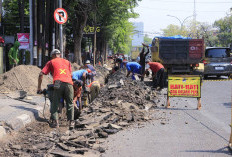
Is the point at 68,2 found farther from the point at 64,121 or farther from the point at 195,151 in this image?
the point at 195,151

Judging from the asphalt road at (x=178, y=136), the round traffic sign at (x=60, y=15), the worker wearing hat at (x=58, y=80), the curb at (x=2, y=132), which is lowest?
the asphalt road at (x=178, y=136)

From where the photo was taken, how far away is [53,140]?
6.32m

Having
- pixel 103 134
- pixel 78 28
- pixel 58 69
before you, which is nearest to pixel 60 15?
pixel 58 69

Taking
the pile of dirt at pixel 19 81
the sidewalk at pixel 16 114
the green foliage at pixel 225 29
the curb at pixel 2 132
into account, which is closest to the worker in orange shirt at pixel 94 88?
the sidewalk at pixel 16 114

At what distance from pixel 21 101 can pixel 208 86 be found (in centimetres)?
983

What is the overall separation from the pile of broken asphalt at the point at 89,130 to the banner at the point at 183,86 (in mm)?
864

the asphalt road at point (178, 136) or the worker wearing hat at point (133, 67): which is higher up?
the worker wearing hat at point (133, 67)

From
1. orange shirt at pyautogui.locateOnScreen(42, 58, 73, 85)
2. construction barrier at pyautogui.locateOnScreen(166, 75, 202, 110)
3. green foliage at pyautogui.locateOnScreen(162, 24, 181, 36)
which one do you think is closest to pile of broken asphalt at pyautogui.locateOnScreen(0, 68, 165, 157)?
construction barrier at pyautogui.locateOnScreen(166, 75, 202, 110)

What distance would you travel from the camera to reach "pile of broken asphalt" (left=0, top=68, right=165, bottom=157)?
5.57m

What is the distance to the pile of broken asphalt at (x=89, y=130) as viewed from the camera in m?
5.57

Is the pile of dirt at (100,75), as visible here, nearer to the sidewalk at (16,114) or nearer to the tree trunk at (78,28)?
the tree trunk at (78,28)

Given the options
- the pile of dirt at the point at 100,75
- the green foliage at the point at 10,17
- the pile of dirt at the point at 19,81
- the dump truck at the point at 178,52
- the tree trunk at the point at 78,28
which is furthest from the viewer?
the green foliage at the point at 10,17

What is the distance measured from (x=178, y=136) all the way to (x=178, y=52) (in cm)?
1201

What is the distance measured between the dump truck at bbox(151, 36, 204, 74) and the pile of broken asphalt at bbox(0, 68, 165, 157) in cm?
677
